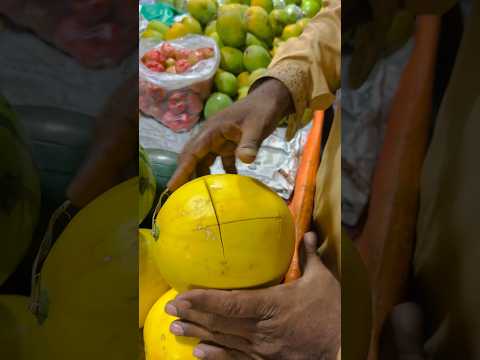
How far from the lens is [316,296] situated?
87cm

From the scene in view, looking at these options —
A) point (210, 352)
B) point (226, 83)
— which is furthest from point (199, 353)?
point (226, 83)

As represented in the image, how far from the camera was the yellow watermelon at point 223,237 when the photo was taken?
31.3 inches

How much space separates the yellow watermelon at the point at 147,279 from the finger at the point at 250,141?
26 cm

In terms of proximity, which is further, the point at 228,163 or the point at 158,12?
the point at 158,12

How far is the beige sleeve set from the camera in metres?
0.95

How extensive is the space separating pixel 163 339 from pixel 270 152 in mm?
653

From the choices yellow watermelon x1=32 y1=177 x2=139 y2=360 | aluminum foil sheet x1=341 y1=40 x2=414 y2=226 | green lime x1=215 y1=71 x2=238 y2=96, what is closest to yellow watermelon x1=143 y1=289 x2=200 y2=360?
yellow watermelon x1=32 y1=177 x2=139 y2=360

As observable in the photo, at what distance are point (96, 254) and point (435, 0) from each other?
601 mm

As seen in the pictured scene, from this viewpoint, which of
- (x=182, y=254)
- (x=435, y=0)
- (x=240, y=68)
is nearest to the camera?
(x=435, y=0)

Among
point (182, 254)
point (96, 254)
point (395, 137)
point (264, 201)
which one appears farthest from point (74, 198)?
point (395, 137)

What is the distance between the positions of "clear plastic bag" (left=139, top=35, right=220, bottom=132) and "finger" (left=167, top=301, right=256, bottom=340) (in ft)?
2.30

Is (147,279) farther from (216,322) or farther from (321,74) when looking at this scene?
(321,74)

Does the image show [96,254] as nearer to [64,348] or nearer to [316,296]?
[64,348]

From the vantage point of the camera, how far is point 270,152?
1.35 metres
